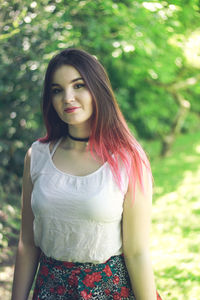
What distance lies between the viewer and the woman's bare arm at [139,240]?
1513mm

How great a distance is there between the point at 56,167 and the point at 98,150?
21 centimetres

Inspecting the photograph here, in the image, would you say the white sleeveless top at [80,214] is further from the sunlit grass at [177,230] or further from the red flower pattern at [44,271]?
the sunlit grass at [177,230]

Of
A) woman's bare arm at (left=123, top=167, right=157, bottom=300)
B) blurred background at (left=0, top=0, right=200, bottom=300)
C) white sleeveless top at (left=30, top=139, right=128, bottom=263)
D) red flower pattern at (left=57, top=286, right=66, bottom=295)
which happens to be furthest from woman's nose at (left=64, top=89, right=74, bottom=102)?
blurred background at (left=0, top=0, right=200, bottom=300)

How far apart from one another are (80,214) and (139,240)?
0.29 meters

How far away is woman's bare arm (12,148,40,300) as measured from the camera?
172 centimetres

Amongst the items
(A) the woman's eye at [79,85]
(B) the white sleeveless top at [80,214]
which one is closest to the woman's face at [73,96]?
Answer: (A) the woman's eye at [79,85]

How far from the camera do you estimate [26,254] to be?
1.76m

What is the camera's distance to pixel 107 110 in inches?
65.1

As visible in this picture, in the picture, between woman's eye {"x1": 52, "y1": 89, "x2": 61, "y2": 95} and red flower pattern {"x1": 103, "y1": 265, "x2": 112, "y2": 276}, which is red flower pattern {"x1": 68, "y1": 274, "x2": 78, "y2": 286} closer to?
red flower pattern {"x1": 103, "y1": 265, "x2": 112, "y2": 276}

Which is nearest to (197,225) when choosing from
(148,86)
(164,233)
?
(164,233)

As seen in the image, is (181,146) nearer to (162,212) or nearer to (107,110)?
(162,212)

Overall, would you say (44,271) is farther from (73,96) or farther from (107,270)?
(73,96)

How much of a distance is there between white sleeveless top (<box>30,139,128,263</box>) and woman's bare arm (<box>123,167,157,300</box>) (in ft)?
0.12

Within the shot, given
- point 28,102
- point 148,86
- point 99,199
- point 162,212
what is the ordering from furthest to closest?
point 148,86 < point 162,212 < point 28,102 < point 99,199
